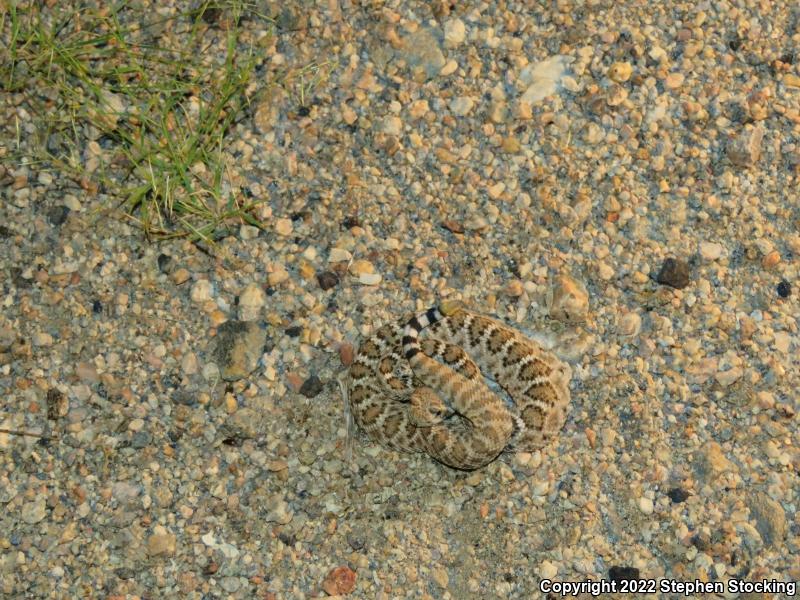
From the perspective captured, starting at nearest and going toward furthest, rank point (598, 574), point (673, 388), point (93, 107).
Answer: point (598, 574), point (673, 388), point (93, 107)

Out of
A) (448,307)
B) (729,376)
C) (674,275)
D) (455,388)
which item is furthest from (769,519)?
(448,307)

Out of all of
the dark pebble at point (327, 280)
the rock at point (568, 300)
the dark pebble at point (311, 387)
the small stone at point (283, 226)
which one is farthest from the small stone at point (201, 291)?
the rock at point (568, 300)

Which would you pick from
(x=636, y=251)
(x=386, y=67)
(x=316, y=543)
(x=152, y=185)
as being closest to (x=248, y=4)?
(x=386, y=67)

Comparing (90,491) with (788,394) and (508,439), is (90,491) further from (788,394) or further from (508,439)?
(788,394)

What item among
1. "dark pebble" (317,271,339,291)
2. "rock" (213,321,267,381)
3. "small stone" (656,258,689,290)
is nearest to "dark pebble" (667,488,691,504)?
"small stone" (656,258,689,290)

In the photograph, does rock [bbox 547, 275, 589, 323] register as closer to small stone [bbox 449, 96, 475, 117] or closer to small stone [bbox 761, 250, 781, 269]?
small stone [bbox 761, 250, 781, 269]

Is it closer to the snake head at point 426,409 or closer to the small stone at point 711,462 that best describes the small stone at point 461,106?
the snake head at point 426,409
